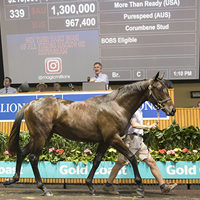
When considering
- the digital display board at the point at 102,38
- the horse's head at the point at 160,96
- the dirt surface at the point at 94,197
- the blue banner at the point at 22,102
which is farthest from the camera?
the digital display board at the point at 102,38

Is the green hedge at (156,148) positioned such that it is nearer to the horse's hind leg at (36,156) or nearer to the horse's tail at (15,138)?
the horse's tail at (15,138)

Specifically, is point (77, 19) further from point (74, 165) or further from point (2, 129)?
point (74, 165)

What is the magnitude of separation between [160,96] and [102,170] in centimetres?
181

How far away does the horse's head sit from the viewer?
4.76 metres

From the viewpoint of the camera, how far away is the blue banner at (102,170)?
5.51m

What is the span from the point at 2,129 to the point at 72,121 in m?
2.59

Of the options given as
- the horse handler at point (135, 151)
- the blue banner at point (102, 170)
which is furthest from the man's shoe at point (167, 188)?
the blue banner at point (102, 170)

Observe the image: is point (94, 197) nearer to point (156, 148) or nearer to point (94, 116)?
point (94, 116)

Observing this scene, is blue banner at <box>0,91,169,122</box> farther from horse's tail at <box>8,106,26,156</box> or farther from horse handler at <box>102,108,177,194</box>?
horse's tail at <box>8,106,26,156</box>

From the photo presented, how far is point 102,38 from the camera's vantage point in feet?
34.2

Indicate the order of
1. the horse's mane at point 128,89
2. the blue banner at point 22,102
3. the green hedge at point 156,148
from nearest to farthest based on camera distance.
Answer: the horse's mane at point 128,89 → the green hedge at point 156,148 → the blue banner at point 22,102

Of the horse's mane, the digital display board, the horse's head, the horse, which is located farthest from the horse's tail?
the digital display board

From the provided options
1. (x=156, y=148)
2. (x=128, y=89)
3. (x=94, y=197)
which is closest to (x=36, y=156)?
(x=94, y=197)

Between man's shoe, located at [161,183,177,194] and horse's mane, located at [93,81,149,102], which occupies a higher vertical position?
horse's mane, located at [93,81,149,102]
